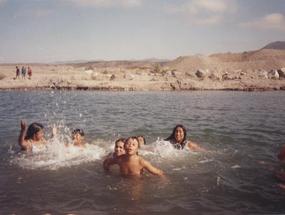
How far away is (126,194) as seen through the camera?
298 inches

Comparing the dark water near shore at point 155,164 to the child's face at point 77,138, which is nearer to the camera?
the dark water near shore at point 155,164

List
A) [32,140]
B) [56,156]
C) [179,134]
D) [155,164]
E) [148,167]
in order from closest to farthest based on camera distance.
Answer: [148,167] → [155,164] → [56,156] → [179,134] → [32,140]

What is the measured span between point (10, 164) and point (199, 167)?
464 centimetres

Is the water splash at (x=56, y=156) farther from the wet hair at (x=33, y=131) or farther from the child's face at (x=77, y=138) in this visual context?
the wet hair at (x=33, y=131)

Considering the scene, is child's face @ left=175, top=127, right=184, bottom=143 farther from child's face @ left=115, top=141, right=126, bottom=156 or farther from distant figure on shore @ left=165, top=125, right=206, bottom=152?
child's face @ left=115, top=141, right=126, bottom=156

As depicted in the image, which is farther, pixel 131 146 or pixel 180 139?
pixel 180 139

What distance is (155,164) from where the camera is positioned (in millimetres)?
10180

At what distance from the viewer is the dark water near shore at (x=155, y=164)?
7.07 meters

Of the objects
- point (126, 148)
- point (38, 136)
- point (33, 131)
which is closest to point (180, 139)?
point (126, 148)

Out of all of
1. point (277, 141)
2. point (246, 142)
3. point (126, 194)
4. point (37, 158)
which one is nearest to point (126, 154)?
point (126, 194)

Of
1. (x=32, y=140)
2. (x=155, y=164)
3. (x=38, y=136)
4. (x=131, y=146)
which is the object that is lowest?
(x=155, y=164)

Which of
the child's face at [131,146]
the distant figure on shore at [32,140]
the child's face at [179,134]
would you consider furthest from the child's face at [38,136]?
the child's face at [131,146]

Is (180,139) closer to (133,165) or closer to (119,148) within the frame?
(119,148)

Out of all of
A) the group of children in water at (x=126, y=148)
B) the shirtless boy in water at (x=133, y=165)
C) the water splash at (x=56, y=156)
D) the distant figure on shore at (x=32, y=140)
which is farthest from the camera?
the distant figure on shore at (x=32, y=140)
